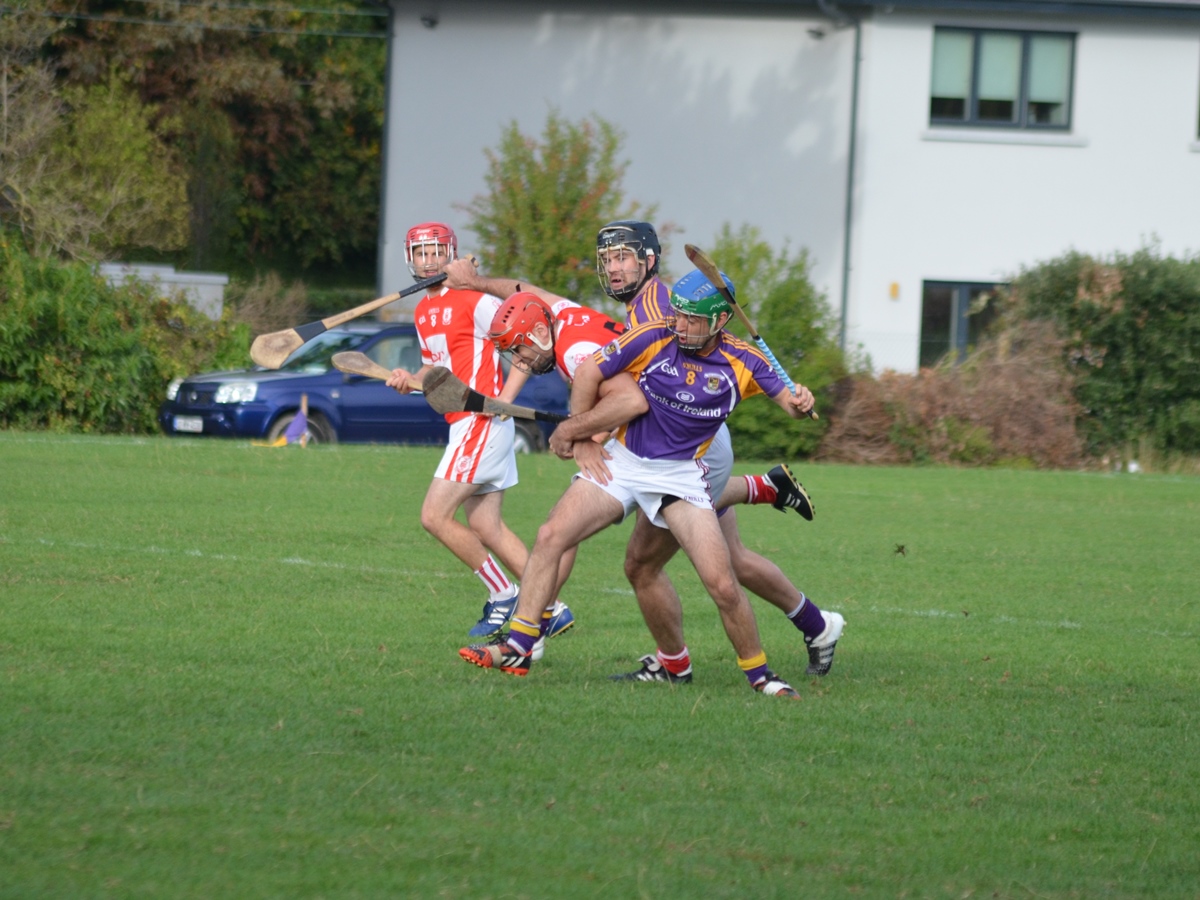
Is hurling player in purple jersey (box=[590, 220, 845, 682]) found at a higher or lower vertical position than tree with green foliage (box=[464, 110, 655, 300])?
lower

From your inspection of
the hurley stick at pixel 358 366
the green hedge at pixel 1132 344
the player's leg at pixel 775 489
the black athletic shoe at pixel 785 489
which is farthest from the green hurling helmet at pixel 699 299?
the green hedge at pixel 1132 344

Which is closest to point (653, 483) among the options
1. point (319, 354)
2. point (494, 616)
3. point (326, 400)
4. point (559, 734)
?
point (559, 734)

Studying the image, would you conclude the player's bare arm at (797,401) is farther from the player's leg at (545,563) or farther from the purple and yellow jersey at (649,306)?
the player's leg at (545,563)

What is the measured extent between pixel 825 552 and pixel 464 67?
17856mm

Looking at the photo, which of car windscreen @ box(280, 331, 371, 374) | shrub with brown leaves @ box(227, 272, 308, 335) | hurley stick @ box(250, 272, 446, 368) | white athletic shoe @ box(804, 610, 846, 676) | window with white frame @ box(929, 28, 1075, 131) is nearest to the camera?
white athletic shoe @ box(804, 610, 846, 676)

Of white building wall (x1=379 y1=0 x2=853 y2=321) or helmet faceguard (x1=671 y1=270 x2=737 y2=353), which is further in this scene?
white building wall (x1=379 y1=0 x2=853 y2=321)

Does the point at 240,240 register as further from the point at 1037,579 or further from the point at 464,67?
the point at 1037,579

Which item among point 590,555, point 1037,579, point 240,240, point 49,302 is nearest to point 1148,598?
point 1037,579

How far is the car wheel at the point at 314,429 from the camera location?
765 inches

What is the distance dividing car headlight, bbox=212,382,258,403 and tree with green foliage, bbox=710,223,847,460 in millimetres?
6171

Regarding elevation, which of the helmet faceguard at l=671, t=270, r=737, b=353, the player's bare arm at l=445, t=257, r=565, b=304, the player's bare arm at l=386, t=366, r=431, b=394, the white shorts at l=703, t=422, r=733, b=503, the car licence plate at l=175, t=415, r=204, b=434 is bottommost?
the car licence plate at l=175, t=415, r=204, b=434

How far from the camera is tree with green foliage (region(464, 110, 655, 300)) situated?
22266mm

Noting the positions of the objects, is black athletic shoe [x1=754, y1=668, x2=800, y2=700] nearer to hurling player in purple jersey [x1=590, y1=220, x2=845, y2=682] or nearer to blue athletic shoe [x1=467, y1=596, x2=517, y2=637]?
hurling player in purple jersey [x1=590, y1=220, x2=845, y2=682]

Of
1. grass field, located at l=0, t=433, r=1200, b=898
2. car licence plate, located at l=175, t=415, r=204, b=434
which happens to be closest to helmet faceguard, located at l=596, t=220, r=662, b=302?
grass field, located at l=0, t=433, r=1200, b=898
